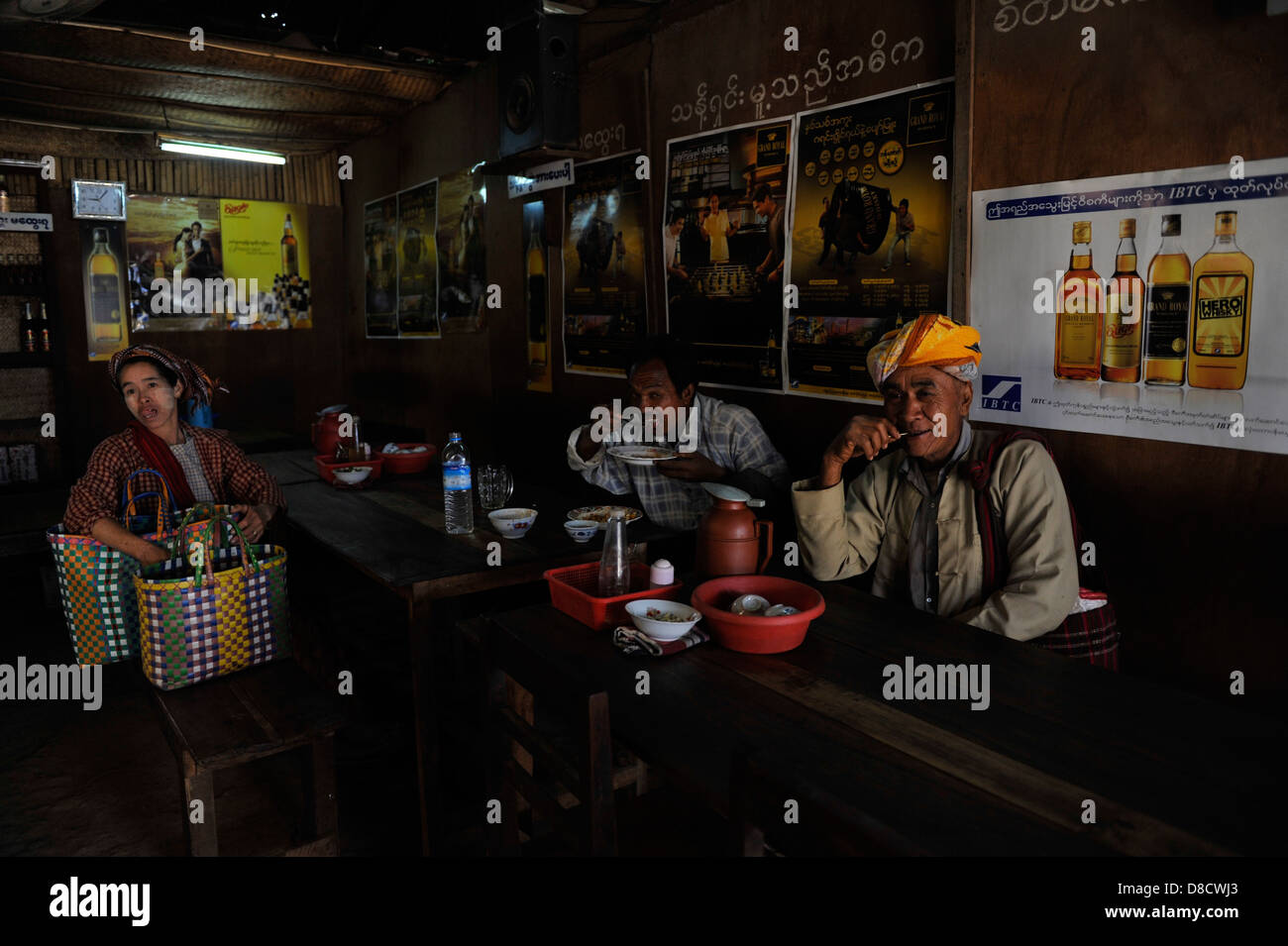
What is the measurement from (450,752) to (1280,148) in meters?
3.00

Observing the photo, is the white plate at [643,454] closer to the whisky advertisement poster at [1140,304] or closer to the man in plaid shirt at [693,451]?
the man in plaid shirt at [693,451]

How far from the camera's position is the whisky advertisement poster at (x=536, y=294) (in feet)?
15.8

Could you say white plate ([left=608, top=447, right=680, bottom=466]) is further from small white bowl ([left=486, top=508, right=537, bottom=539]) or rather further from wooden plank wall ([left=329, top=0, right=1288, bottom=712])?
wooden plank wall ([left=329, top=0, right=1288, bottom=712])

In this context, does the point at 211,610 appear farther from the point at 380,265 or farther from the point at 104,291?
the point at 104,291

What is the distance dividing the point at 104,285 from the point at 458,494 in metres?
5.31

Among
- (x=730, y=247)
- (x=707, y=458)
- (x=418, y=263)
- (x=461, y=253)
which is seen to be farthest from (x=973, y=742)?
(x=418, y=263)

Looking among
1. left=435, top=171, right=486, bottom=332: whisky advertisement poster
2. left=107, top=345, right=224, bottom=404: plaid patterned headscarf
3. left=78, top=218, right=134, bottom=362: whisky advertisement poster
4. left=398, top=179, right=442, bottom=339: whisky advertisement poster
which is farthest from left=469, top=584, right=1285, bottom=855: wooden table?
left=78, top=218, right=134, bottom=362: whisky advertisement poster

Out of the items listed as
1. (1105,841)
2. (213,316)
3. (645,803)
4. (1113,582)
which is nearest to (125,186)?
(213,316)

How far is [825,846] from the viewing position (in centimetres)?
100

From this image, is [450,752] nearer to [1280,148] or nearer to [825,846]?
[825,846]

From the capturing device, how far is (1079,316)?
2445 millimetres

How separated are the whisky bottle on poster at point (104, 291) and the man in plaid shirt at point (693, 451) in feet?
17.5

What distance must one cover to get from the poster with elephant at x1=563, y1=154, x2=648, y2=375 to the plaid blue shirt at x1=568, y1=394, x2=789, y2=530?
818 mm

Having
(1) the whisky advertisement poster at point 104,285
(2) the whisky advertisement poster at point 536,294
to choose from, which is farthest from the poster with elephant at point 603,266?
(1) the whisky advertisement poster at point 104,285
